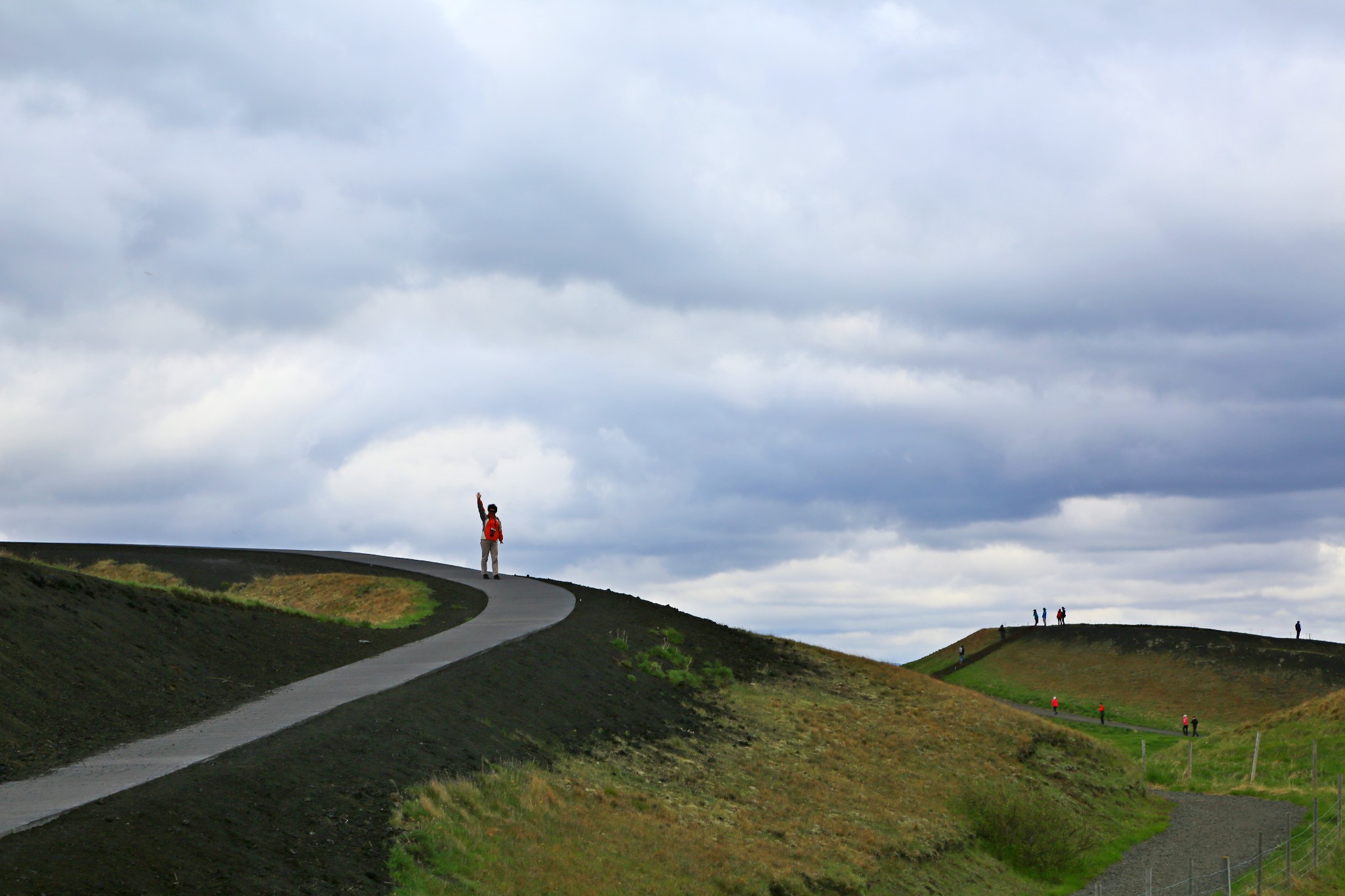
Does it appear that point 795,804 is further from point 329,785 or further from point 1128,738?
point 1128,738

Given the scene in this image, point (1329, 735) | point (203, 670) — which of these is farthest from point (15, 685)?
point (1329, 735)

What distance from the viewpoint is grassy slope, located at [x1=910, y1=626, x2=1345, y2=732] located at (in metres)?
77.2

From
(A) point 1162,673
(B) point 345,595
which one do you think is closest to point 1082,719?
(A) point 1162,673

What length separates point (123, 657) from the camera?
22.6 metres

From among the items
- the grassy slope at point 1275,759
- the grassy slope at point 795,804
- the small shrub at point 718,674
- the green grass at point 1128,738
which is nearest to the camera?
the grassy slope at point 795,804

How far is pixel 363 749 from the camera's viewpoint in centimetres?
1831

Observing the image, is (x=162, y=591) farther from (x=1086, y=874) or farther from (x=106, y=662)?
(x=1086, y=874)

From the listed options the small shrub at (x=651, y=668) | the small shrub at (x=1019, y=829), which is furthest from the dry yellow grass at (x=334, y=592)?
the small shrub at (x=1019, y=829)

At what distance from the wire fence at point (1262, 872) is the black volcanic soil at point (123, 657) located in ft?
70.2

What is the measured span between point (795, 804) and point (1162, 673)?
6567cm

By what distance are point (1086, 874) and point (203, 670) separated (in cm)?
2570

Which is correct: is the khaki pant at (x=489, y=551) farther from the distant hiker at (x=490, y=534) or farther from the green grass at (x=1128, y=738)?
the green grass at (x=1128, y=738)

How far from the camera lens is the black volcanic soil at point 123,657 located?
18.3 meters

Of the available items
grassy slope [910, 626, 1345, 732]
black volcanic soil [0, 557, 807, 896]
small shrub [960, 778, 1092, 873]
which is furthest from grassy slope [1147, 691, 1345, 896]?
black volcanic soil [0, 557, 807, 896]
